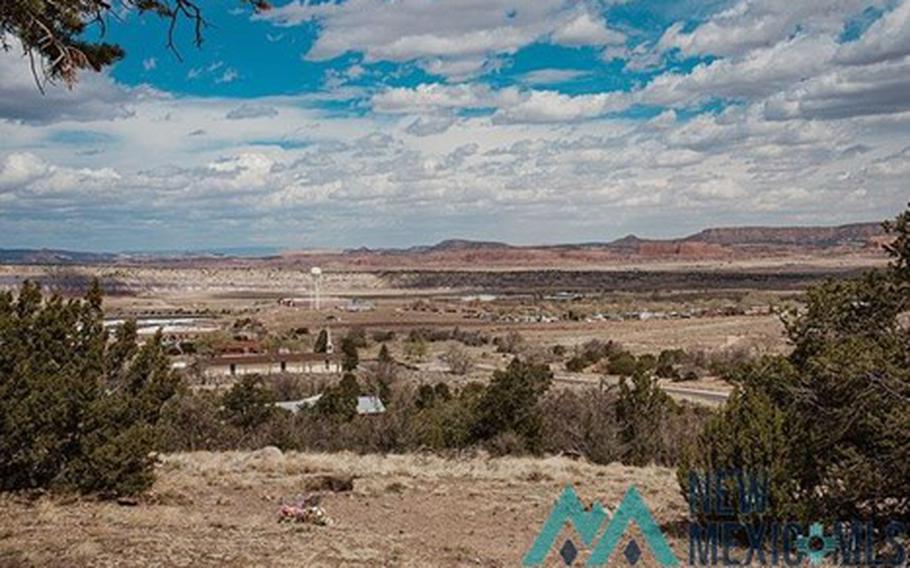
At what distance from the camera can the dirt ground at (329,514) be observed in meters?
11.4

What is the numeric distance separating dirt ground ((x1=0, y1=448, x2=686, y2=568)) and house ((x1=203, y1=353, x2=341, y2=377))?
36559mm

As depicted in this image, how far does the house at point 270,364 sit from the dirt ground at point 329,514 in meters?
36.6

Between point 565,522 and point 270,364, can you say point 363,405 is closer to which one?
point 565,522

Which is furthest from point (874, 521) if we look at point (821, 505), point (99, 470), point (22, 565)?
point (99, 470)

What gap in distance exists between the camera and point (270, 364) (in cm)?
6209

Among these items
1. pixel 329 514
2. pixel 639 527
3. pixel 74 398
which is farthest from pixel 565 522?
pixel 74 398

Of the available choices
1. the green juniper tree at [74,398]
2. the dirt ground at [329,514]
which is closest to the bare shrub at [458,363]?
the dirt ground at [329,514]

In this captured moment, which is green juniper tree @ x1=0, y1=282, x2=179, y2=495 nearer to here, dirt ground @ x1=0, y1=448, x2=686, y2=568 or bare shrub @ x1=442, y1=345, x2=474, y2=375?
dirt ground @ x1=0, y1=448, x2=686, y2=568

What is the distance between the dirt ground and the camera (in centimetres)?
1136

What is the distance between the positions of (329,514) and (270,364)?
4749 cm

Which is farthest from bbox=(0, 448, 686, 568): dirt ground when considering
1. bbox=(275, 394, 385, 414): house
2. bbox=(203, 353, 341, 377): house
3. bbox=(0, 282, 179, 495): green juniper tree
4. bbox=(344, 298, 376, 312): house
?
bbox=(344, 298, 376, 312): house

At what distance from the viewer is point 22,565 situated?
9992 millimetres

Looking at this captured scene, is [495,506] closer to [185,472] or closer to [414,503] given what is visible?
[414,503]

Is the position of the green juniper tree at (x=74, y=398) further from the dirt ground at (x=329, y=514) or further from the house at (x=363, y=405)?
the house at (x=363, y=405)
